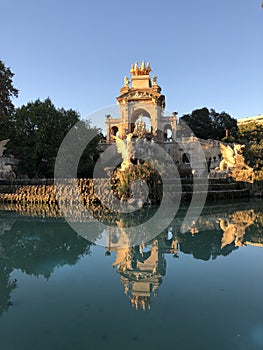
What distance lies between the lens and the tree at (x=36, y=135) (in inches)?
837

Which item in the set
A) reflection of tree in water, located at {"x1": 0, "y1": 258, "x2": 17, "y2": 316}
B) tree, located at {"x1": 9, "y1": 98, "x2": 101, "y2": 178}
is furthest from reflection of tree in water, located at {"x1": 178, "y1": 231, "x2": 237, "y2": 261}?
tree, located at {"x1": 9, "y1": 98, "x2": 101, "y2": 178}

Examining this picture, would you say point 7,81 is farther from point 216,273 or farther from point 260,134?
point 260,134

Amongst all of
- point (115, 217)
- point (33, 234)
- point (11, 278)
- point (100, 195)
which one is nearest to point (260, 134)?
point (100, 195)

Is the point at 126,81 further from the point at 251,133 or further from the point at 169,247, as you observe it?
the point at 169,247

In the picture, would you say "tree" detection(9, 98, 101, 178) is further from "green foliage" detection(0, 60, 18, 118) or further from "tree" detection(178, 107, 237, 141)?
"tree" detection(178, 107, 237, 141)

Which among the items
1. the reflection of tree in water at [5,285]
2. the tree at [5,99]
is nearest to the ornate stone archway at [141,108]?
the tree at [5,99]

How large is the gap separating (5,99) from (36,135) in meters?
3.99

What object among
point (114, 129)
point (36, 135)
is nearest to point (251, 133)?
point (114, 129)

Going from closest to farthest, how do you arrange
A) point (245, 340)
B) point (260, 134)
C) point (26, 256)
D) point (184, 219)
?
point (245, 340), point (26, 256), point (184, 219), point (260, 134)

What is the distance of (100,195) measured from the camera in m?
14.8

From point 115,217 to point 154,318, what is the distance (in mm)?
7892

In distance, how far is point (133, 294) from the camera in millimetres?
4000

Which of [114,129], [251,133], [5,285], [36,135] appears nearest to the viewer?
[5,285]

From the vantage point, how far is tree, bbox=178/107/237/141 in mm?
38691
